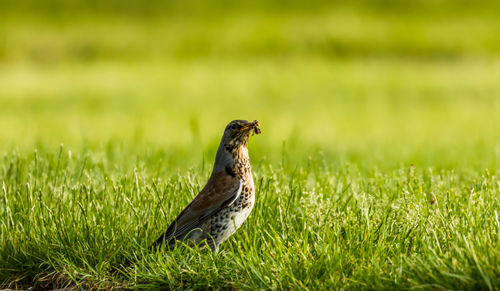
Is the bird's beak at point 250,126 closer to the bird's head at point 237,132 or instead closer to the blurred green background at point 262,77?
the bird's head at point 237,132

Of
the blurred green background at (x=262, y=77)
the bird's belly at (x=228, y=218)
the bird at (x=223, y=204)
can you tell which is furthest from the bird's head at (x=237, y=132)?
the blurred green background at (x=262, y=77)

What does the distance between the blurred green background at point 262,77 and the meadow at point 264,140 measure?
11cm

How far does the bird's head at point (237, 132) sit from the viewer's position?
4117 millimetres

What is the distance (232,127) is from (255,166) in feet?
7.53

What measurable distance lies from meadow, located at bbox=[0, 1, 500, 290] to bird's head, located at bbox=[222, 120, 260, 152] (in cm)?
59

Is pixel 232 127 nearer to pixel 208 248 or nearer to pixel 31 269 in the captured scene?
pixel 208 248

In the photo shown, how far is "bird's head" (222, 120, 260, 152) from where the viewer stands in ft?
13.5

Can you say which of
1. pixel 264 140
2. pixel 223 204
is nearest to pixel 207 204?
pixel 223 204

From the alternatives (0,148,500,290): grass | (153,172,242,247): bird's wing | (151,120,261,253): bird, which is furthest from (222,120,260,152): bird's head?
(0,148,500,290): grass

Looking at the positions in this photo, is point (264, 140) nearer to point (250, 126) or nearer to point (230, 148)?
point (230, 148)

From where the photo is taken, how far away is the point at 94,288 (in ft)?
13.4

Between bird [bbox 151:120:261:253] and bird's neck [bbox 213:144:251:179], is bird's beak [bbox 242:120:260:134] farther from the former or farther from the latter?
bird's neck [bbox 213:144:251:179]

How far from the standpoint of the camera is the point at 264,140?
1086 cm

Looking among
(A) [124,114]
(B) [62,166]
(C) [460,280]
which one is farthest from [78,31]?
(C) [460,280]
